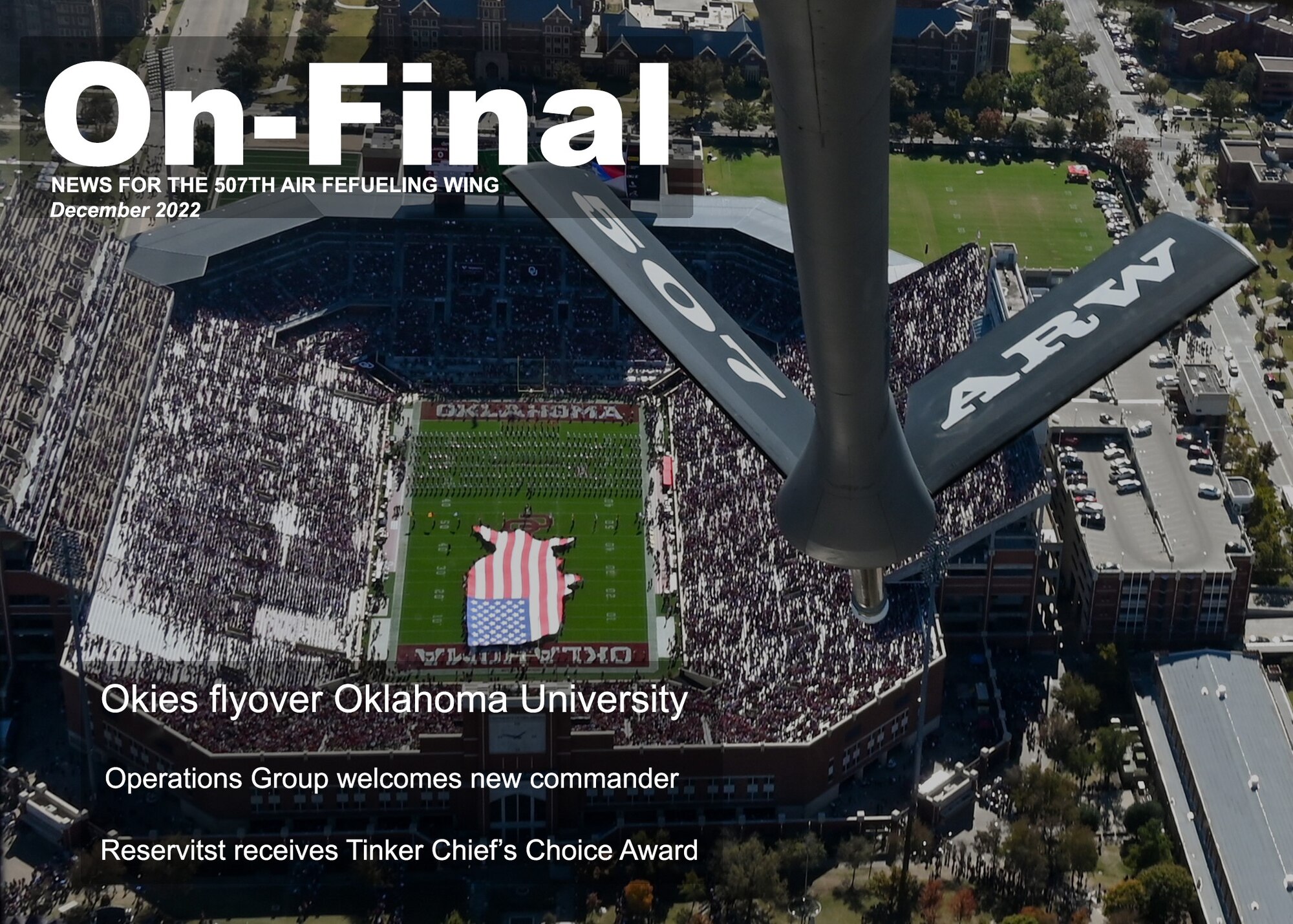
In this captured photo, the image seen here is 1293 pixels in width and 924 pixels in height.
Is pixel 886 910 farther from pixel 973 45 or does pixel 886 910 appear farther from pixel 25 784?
pixel 973 45

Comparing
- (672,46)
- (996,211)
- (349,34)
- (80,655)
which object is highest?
(80,655)

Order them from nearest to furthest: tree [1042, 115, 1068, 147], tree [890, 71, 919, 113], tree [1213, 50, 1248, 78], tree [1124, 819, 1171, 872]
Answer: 1. tree [1124, 819, 1171, 872]
2. tree [1042, 115, 1068, 147]
3. tree [890, 71, 919, 113]
4. tree [1213, 50, 1248, 78]

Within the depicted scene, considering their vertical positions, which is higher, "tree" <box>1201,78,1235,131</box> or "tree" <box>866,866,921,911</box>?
"tree" <box>866,866,921,911</box>

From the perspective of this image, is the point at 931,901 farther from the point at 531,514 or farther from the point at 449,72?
the point at 449,72

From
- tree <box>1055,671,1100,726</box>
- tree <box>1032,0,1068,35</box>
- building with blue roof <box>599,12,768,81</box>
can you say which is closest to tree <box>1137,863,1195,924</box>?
tree <box>1055,671,1100,726</box>

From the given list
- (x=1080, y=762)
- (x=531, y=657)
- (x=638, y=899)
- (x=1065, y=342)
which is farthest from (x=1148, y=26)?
(x=1065, y=342)

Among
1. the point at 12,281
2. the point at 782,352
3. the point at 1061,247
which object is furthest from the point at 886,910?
the point at 1061,247

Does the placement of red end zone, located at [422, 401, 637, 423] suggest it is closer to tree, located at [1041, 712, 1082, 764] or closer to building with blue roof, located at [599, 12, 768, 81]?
tree, located at [1041, 712, 1082, 764]
